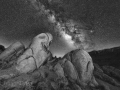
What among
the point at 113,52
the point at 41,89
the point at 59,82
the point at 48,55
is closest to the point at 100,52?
the point at 113,52

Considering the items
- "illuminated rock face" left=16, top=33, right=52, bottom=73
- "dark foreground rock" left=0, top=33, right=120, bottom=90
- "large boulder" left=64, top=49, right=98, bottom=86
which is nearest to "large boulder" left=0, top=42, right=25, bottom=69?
"dark foreground rock" left=0, top=33, right=120, bottom=90

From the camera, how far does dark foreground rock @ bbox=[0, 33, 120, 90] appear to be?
13664 millimetres

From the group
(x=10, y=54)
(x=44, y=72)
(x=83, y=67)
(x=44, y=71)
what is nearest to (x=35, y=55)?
(x=44, y=71)

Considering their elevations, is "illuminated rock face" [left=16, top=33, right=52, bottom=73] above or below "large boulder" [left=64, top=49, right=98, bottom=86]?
above

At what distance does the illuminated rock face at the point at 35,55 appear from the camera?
16.8m

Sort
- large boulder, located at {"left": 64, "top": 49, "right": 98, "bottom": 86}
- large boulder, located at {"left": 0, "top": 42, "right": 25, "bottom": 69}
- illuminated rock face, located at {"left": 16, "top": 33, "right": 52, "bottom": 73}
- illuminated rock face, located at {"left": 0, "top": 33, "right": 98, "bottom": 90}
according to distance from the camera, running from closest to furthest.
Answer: illuminated rock face, located at {"left": 0, "top": 33, "right": 98, "bottom": 90}
illuminated rock face, located at {"left": 16, "top": 33, "right": 52, "bottom": 73}
large boulder, located at {"left": 64, "top": 49, "right": 98, "bottom": 86}
large boulder, located at {"left": 0, "top": 42, "right": 25, "bottom": 69}

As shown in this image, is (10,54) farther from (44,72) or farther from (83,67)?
(83,67)

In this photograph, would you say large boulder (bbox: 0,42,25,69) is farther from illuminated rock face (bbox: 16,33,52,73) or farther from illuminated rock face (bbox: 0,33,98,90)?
illuminated rock face (bbox: 16,33,52,73)

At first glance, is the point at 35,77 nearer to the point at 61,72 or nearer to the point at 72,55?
the point at 61,72

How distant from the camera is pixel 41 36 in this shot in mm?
22859

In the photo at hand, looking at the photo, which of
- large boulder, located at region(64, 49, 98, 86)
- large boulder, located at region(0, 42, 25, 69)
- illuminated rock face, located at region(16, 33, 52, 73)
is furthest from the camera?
large boulder, located at region(0, 42, 25, 69)

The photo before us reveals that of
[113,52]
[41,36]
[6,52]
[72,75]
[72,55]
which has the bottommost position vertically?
[113,52]

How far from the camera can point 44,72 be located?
1700cm

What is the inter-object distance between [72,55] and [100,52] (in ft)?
70.9
